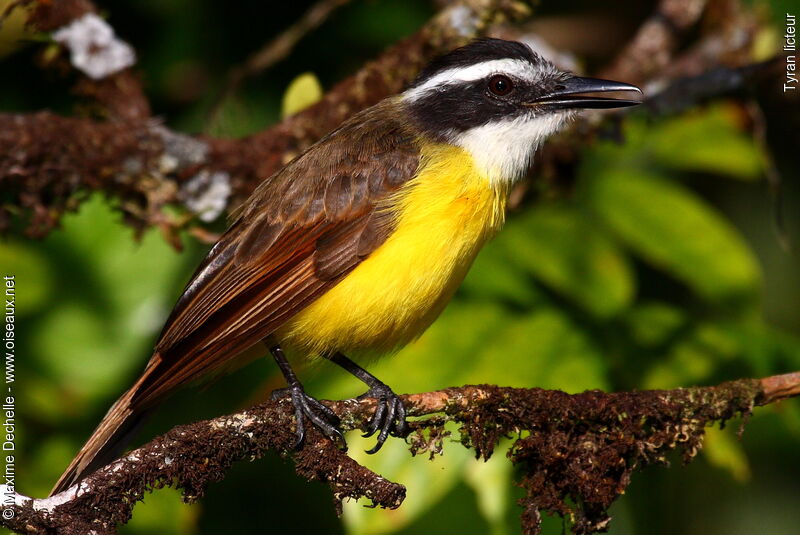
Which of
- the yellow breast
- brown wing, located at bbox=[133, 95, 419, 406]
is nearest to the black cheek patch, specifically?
brown wing, located at bbox=[133, 95, 419, 406]

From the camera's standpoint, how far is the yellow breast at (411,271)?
373 centimetres

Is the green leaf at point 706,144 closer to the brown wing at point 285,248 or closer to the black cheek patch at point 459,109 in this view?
the black cheek patch at point 459,109

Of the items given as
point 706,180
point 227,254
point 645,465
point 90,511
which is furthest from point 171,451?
point 706,180

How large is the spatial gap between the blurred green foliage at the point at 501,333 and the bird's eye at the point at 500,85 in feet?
2.14

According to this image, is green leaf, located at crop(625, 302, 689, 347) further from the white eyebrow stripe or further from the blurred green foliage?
the white eyebrow stripe

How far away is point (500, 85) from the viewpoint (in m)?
4.38

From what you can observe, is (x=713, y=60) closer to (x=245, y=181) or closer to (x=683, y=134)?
(x=683, y=134)

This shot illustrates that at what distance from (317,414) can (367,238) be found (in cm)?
74

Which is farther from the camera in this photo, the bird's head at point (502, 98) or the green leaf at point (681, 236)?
the green leaf at point (681, 236)

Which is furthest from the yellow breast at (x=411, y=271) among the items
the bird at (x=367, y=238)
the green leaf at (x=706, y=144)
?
the green leaf at (x=706, y=144)

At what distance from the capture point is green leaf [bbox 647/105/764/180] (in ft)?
16.8

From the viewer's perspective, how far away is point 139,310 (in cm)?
471

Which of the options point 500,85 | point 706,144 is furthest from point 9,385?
point 706,144

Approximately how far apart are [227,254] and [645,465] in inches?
74.8
